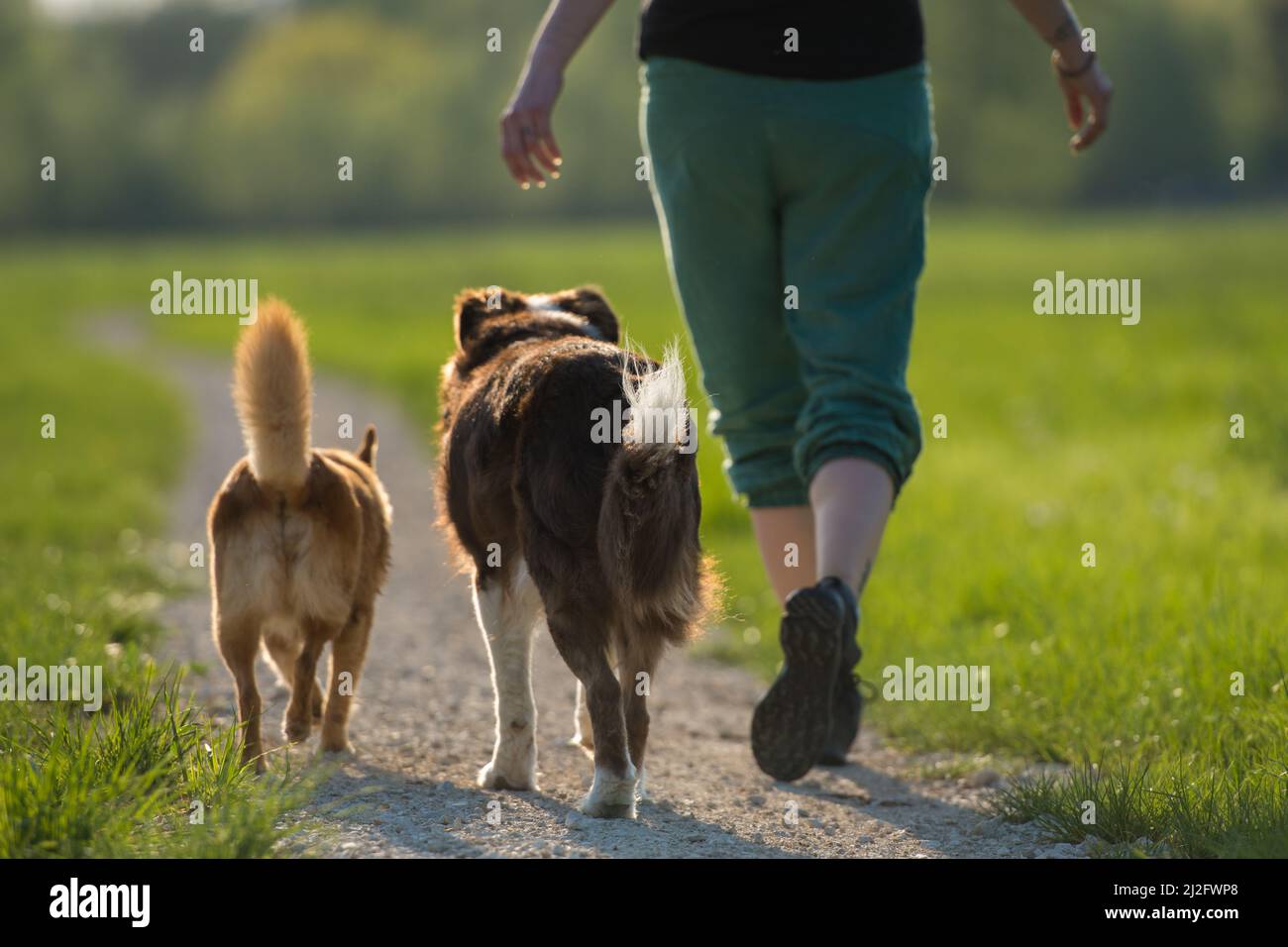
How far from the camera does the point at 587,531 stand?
3432 mm

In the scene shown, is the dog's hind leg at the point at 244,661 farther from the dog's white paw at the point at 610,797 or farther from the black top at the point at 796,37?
the black top at the point at 796,37

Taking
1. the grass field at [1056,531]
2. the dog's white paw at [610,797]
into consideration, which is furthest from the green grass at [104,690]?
the dog's white paw at [610,797]

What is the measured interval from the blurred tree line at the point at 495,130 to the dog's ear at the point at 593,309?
47.8 metres

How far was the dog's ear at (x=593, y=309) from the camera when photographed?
4.44 metres

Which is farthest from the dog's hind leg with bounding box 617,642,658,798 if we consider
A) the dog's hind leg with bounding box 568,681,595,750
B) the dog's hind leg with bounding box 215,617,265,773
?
the dog's hind leg with bounding box 215,617,265,773

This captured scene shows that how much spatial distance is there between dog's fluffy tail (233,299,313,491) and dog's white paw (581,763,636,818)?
3.94 ft

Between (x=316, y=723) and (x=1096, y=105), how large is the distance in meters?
2.93

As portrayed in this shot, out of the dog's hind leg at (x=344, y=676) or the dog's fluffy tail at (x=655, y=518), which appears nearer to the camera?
the dog's fluffy tail at (x=655, y=518)

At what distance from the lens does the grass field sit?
4055 mm

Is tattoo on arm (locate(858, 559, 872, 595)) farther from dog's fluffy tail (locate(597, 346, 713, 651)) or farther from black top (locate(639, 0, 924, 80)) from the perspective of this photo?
black top (locate(639, 0, 924, 80))

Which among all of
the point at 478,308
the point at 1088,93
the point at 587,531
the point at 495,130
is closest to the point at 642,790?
the point at 587,531

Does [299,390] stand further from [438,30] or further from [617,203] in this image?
[438,30]

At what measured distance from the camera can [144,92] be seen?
8300 cm

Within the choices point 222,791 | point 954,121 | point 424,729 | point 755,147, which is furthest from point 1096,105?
point 954,121
